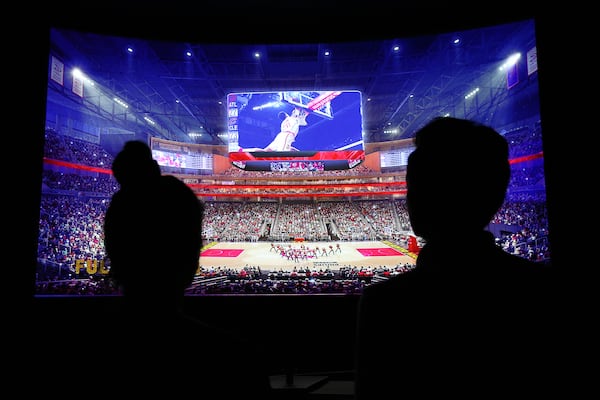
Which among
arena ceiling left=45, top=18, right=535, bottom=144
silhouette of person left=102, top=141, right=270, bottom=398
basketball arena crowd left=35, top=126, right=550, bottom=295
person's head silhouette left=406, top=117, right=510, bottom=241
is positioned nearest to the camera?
silhouette of person left=102, top=141, right=270, bottom=398

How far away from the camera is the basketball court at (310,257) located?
344 centimetres

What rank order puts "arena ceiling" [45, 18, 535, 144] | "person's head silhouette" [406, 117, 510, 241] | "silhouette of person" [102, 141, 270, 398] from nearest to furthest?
"silhouette of person" [102, 141, 270, 398] < "person's head silhouette" [406, 117, 510, 241] < "arena ceiling" [45, 18, 535, 144]

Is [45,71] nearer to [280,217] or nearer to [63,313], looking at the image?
[63,313]

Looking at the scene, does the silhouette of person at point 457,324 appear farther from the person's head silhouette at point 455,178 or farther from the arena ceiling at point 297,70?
the arena ceiling at point 297,70

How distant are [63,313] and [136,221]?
3.09 metres

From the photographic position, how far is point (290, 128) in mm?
4121

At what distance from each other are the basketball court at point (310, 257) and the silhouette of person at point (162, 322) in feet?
8.30

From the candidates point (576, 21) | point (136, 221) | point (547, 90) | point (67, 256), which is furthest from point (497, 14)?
point (67, 256)

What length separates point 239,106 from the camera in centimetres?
421

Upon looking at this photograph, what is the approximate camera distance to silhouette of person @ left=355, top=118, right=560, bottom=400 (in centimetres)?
78

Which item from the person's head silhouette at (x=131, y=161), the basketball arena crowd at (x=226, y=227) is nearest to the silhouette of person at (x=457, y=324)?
the person's head silhouette at (x=131, y=161)

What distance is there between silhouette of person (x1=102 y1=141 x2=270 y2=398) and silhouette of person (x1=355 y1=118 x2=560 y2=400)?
1.19 feet

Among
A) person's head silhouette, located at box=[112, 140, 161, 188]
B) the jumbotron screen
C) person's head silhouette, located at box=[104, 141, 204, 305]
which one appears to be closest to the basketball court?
the jumbotron screen

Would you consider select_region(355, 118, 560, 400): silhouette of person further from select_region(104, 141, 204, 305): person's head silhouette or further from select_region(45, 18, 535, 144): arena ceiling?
select_region(45, 18, 535, 144): arena ceiling
